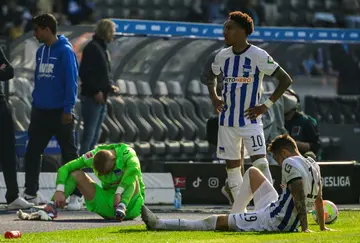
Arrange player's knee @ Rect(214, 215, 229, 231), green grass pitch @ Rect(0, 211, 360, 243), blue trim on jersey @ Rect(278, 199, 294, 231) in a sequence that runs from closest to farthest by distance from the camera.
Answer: green grass pitch @ Rect(0, 211, 360, 243) < blue trim on jersey @ Rect(278, 199, 294, 231) < player's knee @ Rect(214, 215, 229, 231)

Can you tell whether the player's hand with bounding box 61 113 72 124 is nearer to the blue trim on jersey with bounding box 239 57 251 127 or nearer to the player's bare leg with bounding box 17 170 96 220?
the player's bare leg with bounding box 17 170 96 220

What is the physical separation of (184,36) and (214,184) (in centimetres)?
588

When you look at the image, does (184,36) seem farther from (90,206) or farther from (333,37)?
(90,206)

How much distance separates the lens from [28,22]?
3550 centimetres

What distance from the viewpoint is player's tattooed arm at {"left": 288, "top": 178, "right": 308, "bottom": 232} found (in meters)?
13.0

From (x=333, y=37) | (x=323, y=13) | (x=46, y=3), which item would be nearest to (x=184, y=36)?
(x=333, y=37)

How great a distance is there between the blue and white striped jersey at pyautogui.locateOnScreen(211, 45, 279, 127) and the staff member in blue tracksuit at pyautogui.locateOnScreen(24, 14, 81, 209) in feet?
8.39

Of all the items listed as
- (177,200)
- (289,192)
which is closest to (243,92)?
(289,192)

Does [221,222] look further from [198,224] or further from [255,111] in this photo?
[255,111]

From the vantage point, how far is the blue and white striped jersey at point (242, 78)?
592 inches

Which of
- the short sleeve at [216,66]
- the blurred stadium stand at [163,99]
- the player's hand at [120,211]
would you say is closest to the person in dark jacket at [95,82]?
the blurred stadium stand at [163,99]

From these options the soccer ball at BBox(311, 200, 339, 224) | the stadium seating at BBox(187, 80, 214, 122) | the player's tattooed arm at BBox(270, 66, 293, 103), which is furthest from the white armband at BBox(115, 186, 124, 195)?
the stadium seating at BBox(187, 80, 214, 122)

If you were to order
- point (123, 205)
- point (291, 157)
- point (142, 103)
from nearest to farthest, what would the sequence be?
point (291, 157) → point (123, 205) → point (142, 103)

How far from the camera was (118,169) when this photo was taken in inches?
610
